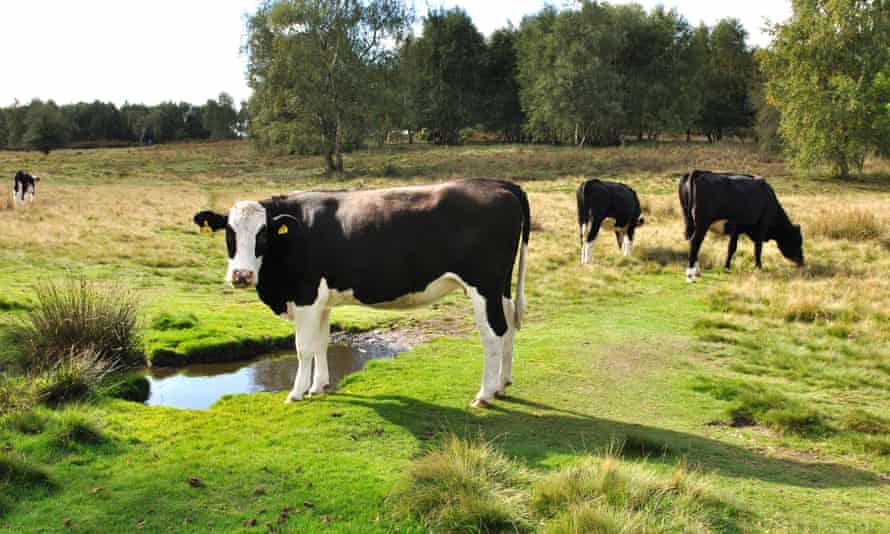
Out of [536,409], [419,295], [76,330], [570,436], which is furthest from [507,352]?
[76,330]

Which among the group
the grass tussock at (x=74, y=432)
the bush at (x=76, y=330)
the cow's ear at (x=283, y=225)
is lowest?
the grass tussock at (x=74, y=432)

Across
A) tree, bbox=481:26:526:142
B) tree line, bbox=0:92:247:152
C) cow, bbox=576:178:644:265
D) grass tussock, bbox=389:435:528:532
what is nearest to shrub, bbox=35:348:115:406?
grass tussock, bbox=389:435:528:532

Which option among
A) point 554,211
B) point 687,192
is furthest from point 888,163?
point 687,192

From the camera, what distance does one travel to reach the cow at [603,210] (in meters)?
19.9

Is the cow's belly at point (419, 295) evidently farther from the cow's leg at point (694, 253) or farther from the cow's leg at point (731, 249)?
the cow's leg at point (731, 249)

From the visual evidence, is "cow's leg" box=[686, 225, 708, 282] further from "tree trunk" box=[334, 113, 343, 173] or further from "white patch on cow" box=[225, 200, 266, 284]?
"tree trunk" box=[334, 113, 343, 173]

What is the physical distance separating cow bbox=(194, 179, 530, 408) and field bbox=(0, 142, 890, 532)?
108 centimetres

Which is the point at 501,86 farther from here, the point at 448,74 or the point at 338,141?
the point at 338,141

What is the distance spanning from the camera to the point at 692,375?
Answer: 10117 millimetres

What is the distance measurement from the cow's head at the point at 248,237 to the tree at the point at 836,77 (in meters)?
44.3

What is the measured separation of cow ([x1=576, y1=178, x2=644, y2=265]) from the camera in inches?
784

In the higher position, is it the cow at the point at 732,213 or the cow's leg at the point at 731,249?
the cow at the point at 732,213

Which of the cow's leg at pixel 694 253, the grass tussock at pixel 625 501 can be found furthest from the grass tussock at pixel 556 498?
the cow's leg at pixel 694 253

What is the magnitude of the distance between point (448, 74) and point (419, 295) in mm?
76963
